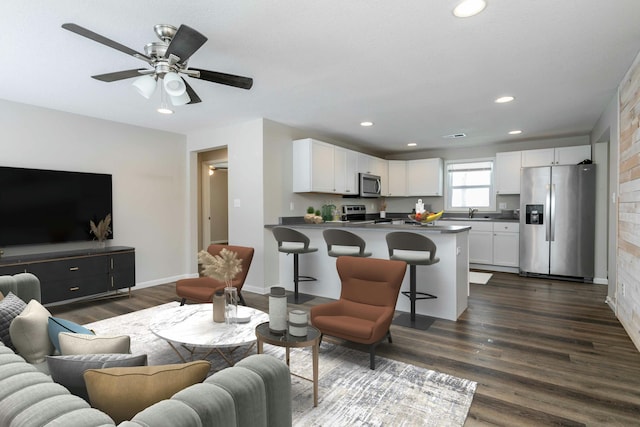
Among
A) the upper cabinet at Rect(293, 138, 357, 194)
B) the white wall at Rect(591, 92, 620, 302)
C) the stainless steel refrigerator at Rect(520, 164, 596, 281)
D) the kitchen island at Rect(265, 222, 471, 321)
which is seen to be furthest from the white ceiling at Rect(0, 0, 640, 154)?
the kitchen island at Rect(265, 222, 471, 321)

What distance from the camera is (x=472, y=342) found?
121 inches

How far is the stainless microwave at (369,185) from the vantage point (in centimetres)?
646

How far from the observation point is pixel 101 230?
4.55m

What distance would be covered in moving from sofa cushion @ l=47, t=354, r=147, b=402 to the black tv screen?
12.5 ft

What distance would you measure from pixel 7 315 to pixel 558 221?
659 cm

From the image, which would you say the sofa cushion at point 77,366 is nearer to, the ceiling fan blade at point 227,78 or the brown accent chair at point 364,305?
the brown accent chair at point 364,305

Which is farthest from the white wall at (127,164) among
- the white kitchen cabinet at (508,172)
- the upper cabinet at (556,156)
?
the upper cabinet at (556,156)

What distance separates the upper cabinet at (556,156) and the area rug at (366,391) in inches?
197

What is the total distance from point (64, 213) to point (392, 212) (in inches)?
248

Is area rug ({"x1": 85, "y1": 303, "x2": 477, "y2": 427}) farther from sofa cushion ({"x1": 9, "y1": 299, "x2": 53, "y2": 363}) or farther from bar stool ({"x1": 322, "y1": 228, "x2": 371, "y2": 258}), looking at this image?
bar stool ({"x1": 322, "y1": 228, "x2": 371, "y2": 258})

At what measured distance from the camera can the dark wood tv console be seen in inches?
149

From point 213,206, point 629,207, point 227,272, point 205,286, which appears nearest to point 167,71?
point 227,272

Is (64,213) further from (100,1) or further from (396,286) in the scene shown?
(396,286)

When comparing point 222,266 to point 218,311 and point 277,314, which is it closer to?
point 218,311
